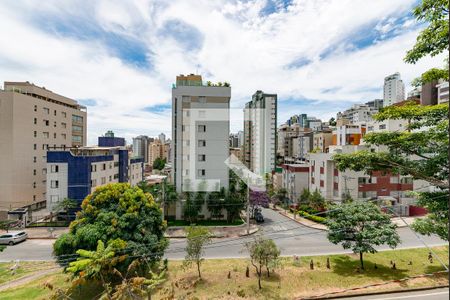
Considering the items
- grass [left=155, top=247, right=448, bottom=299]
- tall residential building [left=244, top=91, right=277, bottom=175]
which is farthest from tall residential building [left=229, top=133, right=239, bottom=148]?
grass [left=155, top=247, right=448, bottom=299]

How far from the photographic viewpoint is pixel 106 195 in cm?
1334

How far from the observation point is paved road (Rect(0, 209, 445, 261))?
17578 millimetres

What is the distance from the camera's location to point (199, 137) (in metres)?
26.3

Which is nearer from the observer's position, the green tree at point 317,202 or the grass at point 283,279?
the grass at point 283,279

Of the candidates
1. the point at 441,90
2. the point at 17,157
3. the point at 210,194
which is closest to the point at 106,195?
the point at 210,194

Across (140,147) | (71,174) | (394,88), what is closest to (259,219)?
(71,174)

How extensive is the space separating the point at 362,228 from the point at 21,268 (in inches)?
871

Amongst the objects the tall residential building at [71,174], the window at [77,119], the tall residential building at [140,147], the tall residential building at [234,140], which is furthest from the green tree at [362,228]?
the tall residential building at [140,147]

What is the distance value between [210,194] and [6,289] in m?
16.8

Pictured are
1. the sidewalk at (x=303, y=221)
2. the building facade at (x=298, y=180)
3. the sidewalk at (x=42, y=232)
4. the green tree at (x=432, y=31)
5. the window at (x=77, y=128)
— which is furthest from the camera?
the window at (x=77, y=128)

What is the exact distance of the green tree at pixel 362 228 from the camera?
1343cm

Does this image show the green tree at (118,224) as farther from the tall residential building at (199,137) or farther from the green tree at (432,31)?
the green tree at (432,31)

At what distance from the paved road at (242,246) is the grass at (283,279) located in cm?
160

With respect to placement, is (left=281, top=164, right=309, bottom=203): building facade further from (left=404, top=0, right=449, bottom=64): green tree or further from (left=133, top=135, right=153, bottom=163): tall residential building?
(left=133, top=135, right=153, bottom=163): tall residential building
